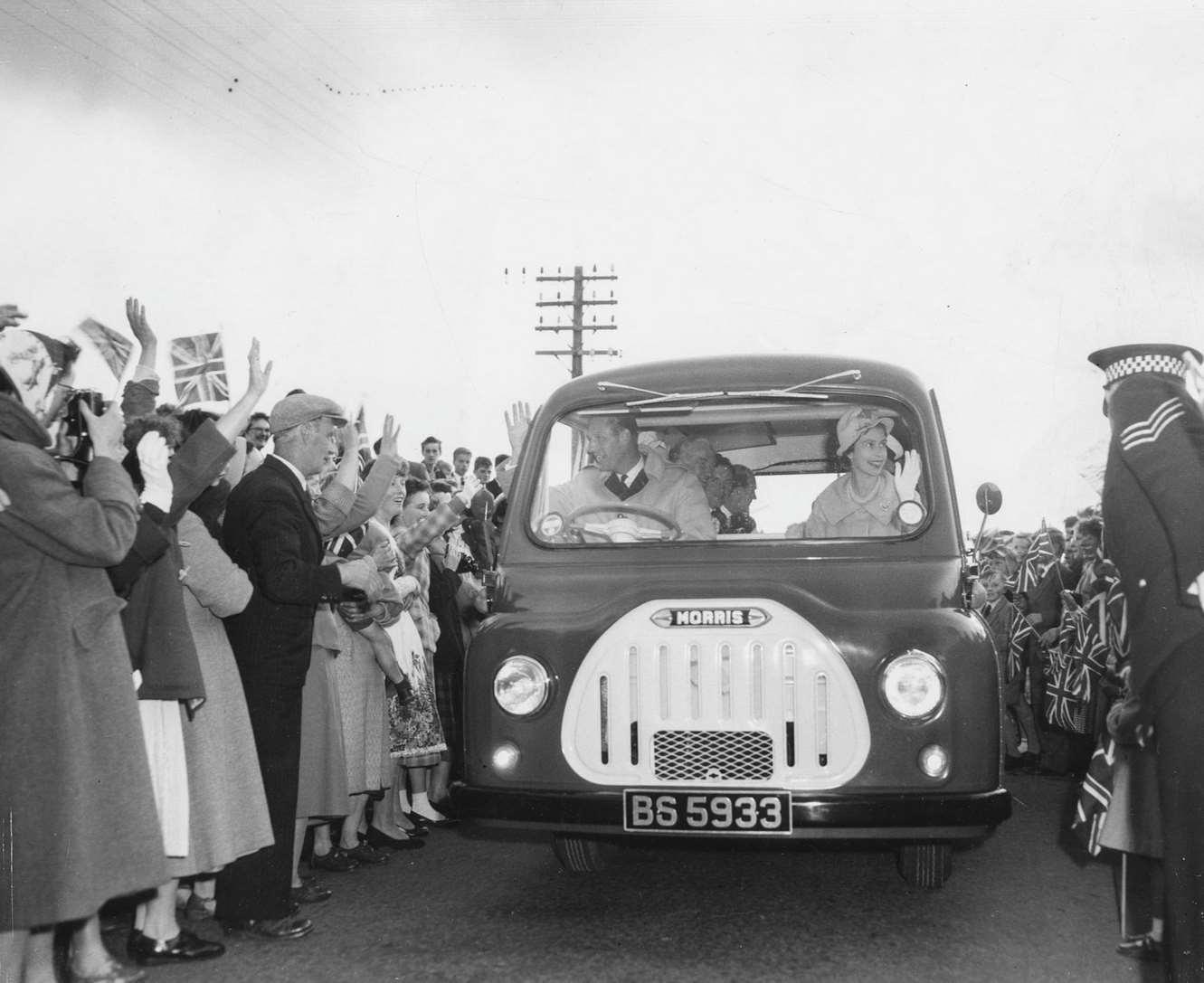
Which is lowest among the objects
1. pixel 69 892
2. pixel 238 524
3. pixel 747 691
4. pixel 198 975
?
pixel 198 975

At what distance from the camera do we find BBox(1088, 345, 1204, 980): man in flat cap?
3041mm

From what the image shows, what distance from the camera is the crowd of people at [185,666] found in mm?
3398

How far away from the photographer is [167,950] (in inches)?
167

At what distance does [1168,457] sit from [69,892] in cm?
315

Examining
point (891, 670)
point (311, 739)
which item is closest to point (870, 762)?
point (891, 670)

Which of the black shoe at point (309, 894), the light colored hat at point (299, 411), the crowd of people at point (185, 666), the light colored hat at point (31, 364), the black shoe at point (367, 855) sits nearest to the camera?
the crowd of people at point (185, 666)

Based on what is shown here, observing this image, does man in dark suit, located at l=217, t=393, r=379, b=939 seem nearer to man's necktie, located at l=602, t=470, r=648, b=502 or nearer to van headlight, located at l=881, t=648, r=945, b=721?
man's necktie, located at l=602, t=470, r=648, b=502

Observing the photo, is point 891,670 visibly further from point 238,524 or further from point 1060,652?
point 1060,652

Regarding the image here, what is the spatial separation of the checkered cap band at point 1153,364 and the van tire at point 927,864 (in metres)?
2.38

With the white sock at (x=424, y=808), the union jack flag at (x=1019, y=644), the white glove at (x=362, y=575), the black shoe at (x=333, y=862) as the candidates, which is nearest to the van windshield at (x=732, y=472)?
the white glove at (x=362, y=575)

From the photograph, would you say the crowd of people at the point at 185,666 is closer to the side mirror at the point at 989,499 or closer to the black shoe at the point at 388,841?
the black shoe at the point at 388,841

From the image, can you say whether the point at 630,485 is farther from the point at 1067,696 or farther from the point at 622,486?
the point at 1067,696

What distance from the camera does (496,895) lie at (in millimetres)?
5164

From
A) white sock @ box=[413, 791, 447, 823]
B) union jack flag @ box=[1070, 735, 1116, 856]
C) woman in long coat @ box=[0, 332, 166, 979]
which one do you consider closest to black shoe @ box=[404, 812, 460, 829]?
white sock @ box=[413, 791, 447, 823]
